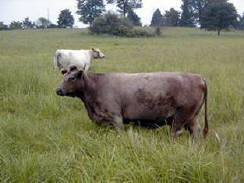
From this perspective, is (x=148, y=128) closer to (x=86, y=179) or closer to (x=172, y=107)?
(x=172, y=107)

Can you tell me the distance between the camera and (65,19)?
86875 millimetres

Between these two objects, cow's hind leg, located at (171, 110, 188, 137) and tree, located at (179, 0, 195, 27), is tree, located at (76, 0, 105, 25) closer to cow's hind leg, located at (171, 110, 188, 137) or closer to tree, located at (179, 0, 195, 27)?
tree, located at (179, 0, 195, 27)

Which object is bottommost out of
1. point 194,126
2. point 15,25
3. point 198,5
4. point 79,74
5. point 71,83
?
point 194,126

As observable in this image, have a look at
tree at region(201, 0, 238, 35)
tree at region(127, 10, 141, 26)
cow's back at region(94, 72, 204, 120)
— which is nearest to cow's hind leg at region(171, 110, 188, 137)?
cow's back at region(94, 72, 204, 120)

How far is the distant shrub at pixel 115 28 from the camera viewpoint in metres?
49.1

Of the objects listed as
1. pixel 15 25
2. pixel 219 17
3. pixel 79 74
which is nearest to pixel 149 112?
pixel 79 74

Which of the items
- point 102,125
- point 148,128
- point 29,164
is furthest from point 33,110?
point 29,164

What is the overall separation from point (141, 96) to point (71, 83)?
122 cm

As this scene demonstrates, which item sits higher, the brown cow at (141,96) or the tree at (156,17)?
the tree at (156,17)

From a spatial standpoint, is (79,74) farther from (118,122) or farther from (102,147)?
(102,147)

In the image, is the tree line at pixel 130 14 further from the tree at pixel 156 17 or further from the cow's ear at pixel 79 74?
the cow's ear at pixel 79 74

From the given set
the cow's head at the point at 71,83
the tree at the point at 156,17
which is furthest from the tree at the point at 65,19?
the cow's head at the point at 71,83

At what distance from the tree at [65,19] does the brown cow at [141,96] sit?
269ft

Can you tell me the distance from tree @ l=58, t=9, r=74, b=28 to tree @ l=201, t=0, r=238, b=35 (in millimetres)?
36431
